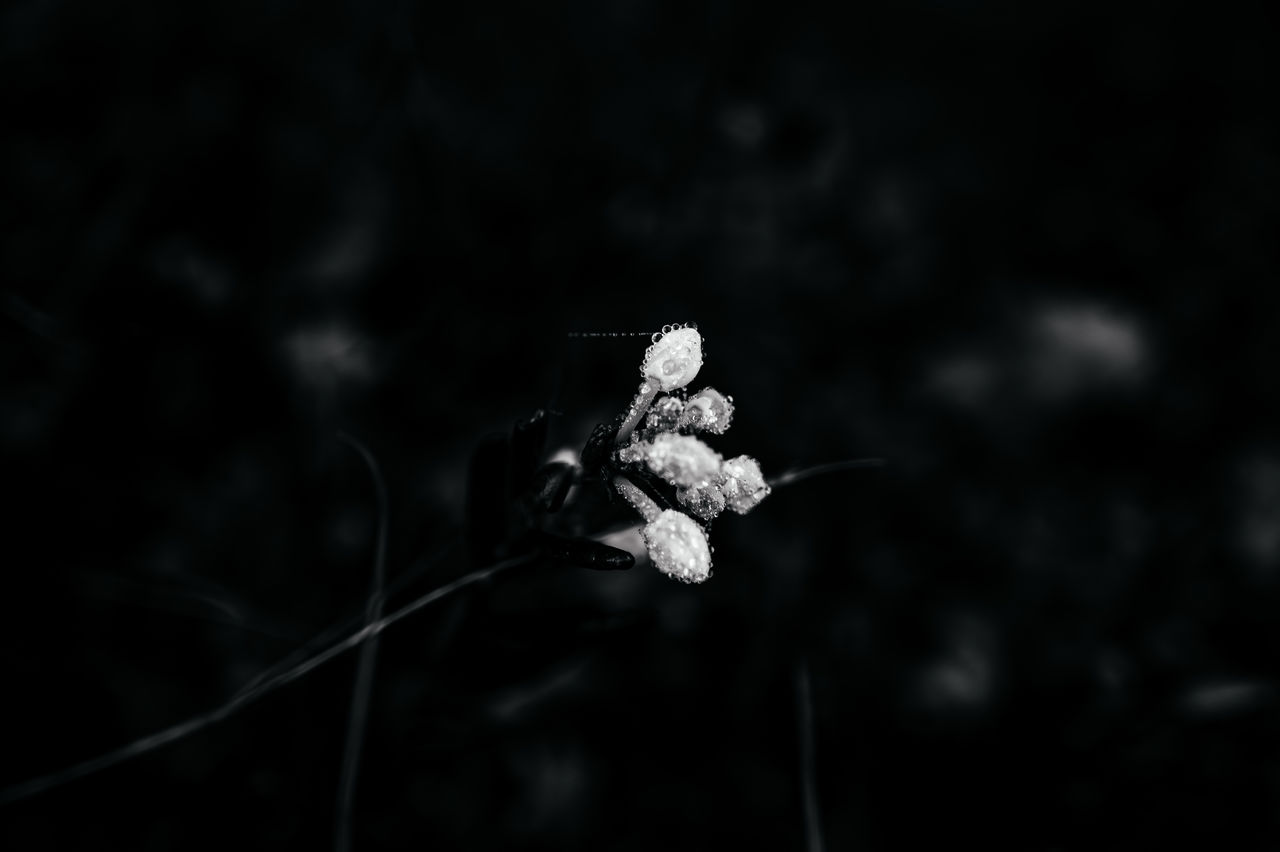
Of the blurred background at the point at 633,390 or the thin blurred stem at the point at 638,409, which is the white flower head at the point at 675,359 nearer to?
the thin blurred stem at the point at 638,409

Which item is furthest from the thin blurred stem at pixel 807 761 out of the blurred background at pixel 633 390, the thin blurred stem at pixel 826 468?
the thin blurred stem at pixel 826 468

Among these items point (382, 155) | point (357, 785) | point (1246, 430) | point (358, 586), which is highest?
point (382, 155)

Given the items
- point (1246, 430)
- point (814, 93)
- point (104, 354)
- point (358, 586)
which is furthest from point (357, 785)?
point (1246, 430)

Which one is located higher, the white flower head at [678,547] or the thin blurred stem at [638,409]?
the thin blurred stem at [638,409]

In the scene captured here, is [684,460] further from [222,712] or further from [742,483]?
[222,712]

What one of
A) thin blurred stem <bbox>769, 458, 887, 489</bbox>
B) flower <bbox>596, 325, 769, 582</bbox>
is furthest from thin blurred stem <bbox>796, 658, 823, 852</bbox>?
flower <bbox>596, 325, 769, 582</bbox>

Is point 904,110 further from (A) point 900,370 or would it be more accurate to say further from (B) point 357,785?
(B) point 357,785
